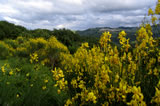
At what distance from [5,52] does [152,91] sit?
6256mm

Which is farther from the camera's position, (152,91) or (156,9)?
(156,9)

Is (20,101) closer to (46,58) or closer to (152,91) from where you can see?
(152,91)

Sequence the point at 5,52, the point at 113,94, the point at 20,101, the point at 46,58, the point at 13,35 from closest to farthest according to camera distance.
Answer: the point at 113,94 → the point at 20,101 → the point at 46,58 → the point at 5,52 → the point at 13,35

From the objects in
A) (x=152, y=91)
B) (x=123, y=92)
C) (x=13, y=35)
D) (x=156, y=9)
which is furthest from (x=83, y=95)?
(x=13, y=35)

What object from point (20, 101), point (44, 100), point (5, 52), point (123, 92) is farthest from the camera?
point (5, 52)

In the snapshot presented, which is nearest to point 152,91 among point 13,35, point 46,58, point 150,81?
point 150,81

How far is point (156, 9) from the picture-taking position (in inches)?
93.4

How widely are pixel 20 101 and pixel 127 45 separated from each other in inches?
72.2

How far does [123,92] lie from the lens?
1.33 m

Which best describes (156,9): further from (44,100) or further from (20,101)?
(20,101)

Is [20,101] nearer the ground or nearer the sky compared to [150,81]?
nearer the ground

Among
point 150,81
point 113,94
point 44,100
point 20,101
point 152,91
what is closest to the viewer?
point 113,94

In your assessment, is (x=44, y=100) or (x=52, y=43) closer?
(x=44, y=100)

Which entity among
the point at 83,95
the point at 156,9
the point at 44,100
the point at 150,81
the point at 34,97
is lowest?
the point at 44,100
